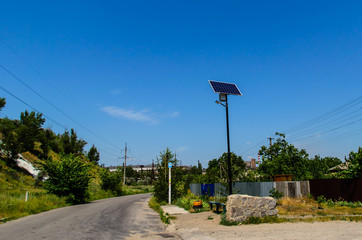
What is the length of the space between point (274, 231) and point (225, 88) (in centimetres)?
929

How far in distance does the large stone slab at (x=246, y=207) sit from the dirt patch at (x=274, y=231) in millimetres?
713

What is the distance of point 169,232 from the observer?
1056 cm

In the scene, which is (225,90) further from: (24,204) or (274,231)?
(24,204)

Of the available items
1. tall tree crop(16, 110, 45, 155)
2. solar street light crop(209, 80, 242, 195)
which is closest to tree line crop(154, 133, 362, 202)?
solar street light crop(209, 80, 242, 195)

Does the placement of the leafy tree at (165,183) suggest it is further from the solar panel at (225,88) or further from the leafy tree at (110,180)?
the leafy tree at (110,180)

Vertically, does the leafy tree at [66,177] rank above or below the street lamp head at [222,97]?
below

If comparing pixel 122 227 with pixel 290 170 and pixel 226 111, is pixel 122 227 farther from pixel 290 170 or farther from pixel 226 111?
pixel 290 170

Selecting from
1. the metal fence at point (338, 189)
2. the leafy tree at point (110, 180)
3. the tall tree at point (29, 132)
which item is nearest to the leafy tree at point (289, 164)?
the metal fence at point (338, 189)

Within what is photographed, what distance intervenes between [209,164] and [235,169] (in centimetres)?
7988

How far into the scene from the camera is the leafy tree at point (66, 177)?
2194 cm

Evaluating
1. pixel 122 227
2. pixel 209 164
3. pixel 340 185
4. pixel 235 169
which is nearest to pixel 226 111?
pixel 122 227

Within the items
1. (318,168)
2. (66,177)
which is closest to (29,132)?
(66,177)

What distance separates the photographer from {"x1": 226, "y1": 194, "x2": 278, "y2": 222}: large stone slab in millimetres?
11422

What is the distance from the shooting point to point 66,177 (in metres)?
22.2
